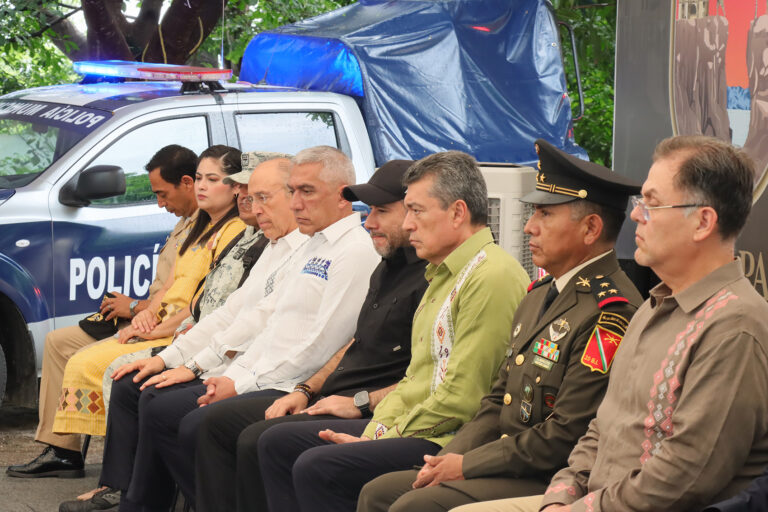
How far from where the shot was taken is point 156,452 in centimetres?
518

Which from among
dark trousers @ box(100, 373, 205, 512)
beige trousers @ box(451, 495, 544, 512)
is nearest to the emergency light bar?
dark trousers @ box(100, 373, 205, 512)

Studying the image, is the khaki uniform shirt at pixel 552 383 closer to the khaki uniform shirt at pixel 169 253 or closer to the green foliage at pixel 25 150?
the khaki uniform shirt at pixel 169 253

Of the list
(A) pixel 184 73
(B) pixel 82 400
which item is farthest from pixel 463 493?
(A) pixel 184 73

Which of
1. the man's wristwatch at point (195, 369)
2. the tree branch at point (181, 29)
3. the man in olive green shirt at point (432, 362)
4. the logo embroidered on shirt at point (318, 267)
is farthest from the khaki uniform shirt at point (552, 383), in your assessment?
the tree branch at point (181, 29)

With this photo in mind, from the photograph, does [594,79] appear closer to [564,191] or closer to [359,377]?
[359,377]

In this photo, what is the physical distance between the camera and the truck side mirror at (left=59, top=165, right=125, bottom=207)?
21.5ft

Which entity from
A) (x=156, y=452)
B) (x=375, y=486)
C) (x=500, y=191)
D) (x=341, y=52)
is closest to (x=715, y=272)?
(x=375, y=486)

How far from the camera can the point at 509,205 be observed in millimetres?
5035

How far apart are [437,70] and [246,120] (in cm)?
166

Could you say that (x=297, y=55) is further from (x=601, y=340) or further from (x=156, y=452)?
(x=601, y=340)

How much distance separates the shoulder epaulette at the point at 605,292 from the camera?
3.38 meters

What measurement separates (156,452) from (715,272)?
3081 mm

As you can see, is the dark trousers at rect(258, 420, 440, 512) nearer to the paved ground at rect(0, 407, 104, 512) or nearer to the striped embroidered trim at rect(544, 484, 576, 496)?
the striped embroidered trim at rect(544, 484, 576, 496)

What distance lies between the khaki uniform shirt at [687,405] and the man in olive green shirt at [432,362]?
804 millimetres
